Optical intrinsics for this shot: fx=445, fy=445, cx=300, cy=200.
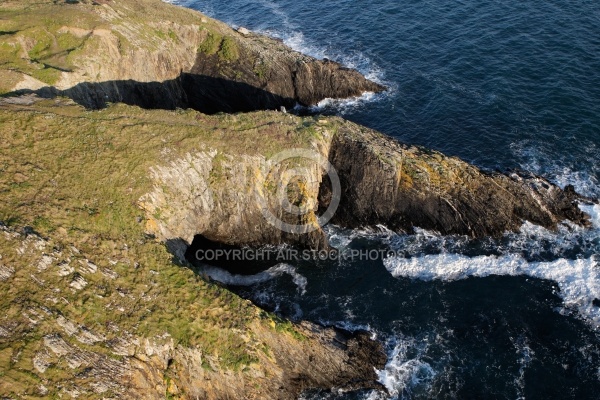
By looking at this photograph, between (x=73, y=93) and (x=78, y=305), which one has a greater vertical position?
(x=73, y=93)

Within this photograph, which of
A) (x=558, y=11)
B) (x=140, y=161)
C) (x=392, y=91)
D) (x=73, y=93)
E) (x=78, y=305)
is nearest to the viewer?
(x=78, y=305)

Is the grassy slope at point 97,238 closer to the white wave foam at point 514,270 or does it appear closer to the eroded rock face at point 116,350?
the eroded rock face at point 116,350

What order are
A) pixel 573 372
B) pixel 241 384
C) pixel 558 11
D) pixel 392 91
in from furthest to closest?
pixel 558 11 < pixel 392 91 < pixel 573 372 < pixel 241 384

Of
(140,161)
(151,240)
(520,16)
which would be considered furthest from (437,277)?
(520,16)

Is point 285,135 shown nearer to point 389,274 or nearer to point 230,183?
point 230,183

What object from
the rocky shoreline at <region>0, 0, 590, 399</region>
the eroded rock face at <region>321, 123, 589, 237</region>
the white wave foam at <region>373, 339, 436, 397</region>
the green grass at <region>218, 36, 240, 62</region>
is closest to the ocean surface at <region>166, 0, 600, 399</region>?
the white wave foam at <region>373, 339, 436, 397</region>

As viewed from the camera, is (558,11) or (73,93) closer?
(73,93)

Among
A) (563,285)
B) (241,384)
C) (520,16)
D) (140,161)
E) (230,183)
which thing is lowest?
(241,384)
